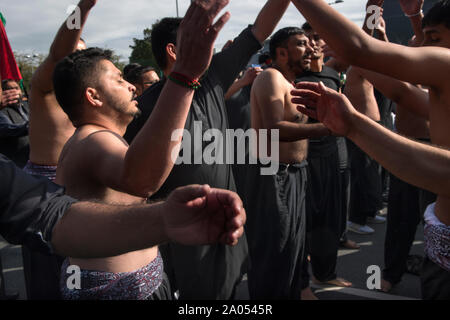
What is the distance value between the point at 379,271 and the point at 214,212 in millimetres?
2975

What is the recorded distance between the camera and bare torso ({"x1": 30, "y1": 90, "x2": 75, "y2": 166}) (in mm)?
2373

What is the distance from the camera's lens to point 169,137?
1.16 meters

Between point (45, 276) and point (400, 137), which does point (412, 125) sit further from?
point (45, 276)

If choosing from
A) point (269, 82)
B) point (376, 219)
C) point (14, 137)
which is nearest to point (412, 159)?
point (269, 82)

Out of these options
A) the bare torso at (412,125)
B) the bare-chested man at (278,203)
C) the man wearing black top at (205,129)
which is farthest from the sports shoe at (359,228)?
the man wearing black top at (205,129)

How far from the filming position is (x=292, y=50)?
284 cm

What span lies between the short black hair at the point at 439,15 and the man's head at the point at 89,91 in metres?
1.50

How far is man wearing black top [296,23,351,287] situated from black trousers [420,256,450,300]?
57.2 inches

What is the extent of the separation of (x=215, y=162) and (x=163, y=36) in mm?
910

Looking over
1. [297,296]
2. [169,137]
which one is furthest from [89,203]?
[297,296]

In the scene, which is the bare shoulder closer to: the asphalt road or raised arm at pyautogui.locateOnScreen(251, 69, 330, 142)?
raised arm at pyautogui.locateOnScreen(251, 69, 330, 142)

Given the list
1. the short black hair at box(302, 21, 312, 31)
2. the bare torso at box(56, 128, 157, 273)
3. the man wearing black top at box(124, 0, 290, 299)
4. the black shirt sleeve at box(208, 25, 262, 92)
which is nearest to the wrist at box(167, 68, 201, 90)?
the bare torso at box(56, 128, 157, 273)

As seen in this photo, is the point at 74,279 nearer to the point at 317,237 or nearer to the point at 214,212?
the point at 214,212
